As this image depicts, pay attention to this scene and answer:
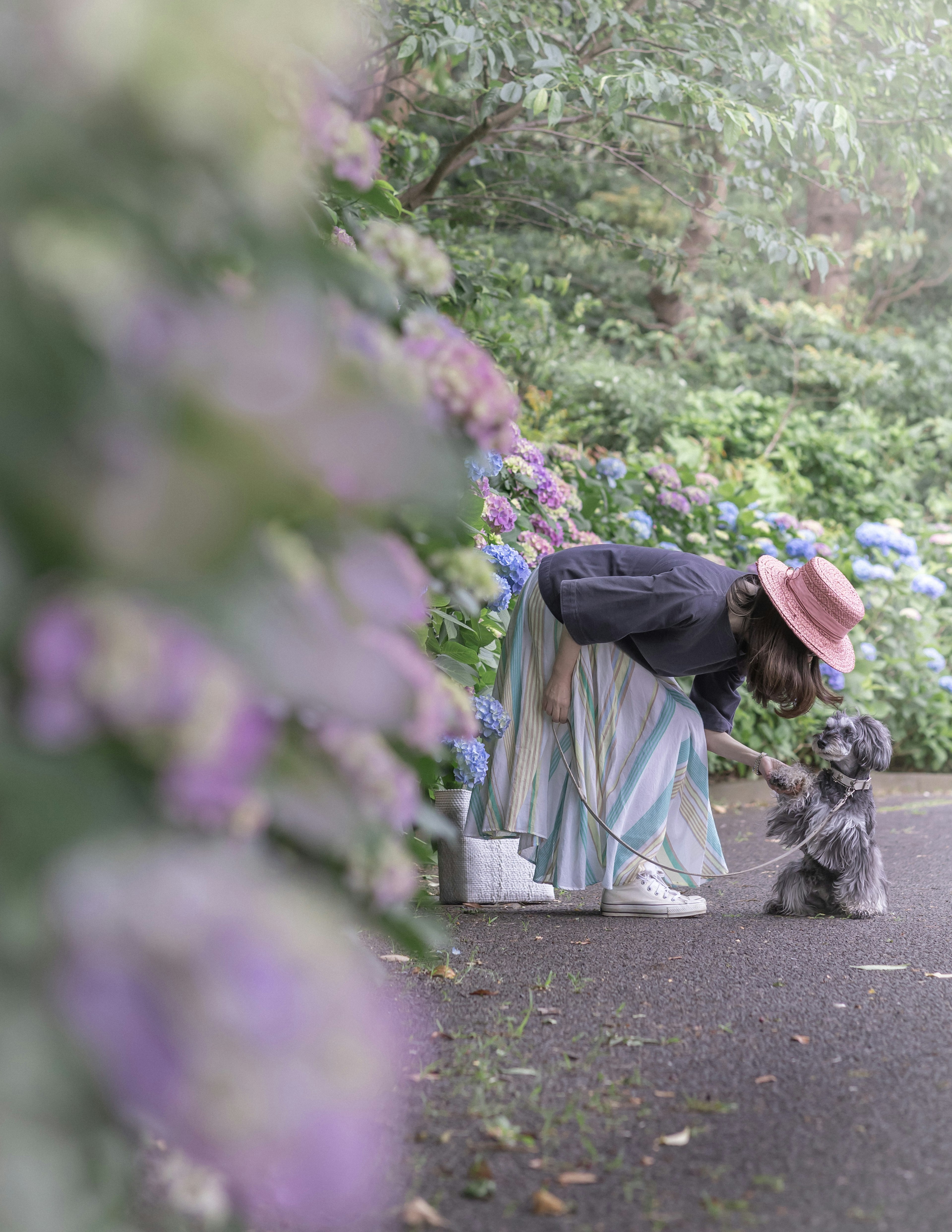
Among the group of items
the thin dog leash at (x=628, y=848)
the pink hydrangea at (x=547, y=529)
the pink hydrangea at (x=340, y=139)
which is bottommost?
the thin dog leash at (x=628, y=848)

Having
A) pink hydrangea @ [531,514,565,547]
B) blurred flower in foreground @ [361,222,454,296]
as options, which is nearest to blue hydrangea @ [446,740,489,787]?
pink hydrangea @ [531,514,565,547]

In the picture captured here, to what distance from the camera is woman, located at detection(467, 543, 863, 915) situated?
3186 mm

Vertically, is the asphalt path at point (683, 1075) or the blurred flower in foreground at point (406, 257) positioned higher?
the blurred flower in foreground at point (406, 257)

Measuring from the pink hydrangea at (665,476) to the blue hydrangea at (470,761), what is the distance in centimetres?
259

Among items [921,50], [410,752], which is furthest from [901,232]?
[410,752]

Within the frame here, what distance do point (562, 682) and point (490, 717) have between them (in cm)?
23

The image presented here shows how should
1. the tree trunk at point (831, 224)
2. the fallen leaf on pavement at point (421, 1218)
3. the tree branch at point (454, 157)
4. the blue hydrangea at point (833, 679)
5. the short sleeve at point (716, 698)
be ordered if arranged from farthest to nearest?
the tree trunk at point (831, 224) → the blue hydrangea at point (833, 679) → the tree branch at point (454, 157) → the short sleeve at point (716, 698) → the fallen leaf on pavement at point (421, 1218)

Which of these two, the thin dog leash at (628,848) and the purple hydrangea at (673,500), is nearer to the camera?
the thin dog leash at (628,848)

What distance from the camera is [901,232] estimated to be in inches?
336

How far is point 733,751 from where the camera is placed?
12.0 feet

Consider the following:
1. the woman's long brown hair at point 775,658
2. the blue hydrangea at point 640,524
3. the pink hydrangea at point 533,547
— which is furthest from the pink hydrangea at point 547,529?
the woman's long brown hair at point 775,658

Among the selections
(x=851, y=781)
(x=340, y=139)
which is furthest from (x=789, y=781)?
(x=340, y=139)

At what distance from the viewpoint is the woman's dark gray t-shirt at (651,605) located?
122 inches

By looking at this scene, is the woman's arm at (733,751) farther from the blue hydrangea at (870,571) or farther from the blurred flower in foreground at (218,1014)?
the blurred flower in foreground at (218,1014)
